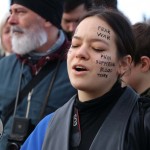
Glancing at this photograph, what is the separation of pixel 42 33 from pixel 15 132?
806 millimetres

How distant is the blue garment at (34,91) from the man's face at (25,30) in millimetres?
161

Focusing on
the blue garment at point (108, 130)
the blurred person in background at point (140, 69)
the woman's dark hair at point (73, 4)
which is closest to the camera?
the blue garment at point (108, 130)

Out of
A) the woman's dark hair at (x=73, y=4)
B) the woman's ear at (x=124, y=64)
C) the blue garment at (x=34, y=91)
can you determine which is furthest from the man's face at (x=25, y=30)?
the woman's ear at (x=124, y=64)

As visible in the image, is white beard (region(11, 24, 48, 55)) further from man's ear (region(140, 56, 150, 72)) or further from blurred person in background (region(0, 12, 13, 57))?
blurred person in background (region(0, 12, 13, 57))

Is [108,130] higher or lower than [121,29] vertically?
lower

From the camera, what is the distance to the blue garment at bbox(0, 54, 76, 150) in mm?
2996

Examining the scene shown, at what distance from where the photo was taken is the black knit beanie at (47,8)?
3.31 meters

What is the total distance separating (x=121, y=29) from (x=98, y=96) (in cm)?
35

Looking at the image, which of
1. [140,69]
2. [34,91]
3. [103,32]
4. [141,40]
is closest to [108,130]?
[103,32]

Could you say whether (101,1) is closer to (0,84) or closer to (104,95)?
(0,84)

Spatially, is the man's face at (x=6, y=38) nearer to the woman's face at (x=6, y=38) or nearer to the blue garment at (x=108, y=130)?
the woman's face at (x=6, y=38)

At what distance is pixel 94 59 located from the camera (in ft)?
6.91

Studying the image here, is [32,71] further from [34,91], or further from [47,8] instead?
[47,8]

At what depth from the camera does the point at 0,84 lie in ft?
10.4
